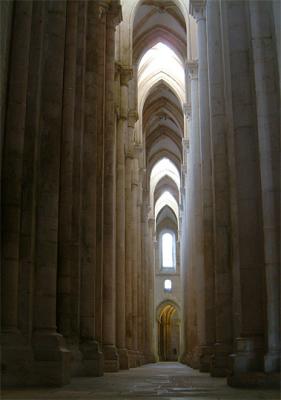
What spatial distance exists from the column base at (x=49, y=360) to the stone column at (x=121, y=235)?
467 inches

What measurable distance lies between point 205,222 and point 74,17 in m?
6.84

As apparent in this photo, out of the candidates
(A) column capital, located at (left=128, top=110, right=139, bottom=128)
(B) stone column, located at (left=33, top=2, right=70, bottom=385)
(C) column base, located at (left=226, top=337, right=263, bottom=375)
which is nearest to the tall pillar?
(C) column base, located at (left=226, top=337, right=263, bottom=375)

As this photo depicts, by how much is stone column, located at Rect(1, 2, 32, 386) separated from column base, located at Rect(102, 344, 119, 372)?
798 cm

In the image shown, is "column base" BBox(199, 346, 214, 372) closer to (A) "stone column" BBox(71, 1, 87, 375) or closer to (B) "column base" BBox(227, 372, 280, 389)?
(A) "stone column" BBox(71, 1, 87, 375)

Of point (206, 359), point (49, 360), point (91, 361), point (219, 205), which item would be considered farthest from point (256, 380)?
point (206, 359)

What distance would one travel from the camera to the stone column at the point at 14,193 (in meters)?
8.45

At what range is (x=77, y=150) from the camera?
1297cm

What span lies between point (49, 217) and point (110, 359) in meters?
8.26

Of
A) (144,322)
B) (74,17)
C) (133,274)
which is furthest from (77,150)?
(144,322)

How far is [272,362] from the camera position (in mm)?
8117

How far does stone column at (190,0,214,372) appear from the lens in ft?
54.1

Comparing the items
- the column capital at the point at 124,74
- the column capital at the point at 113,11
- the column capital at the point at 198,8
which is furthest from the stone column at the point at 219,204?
the column capital at the point at 124,74

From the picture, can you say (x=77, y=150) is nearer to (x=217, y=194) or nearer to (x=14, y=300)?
(x=217, y=194)

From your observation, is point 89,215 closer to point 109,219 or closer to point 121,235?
point 109,219
